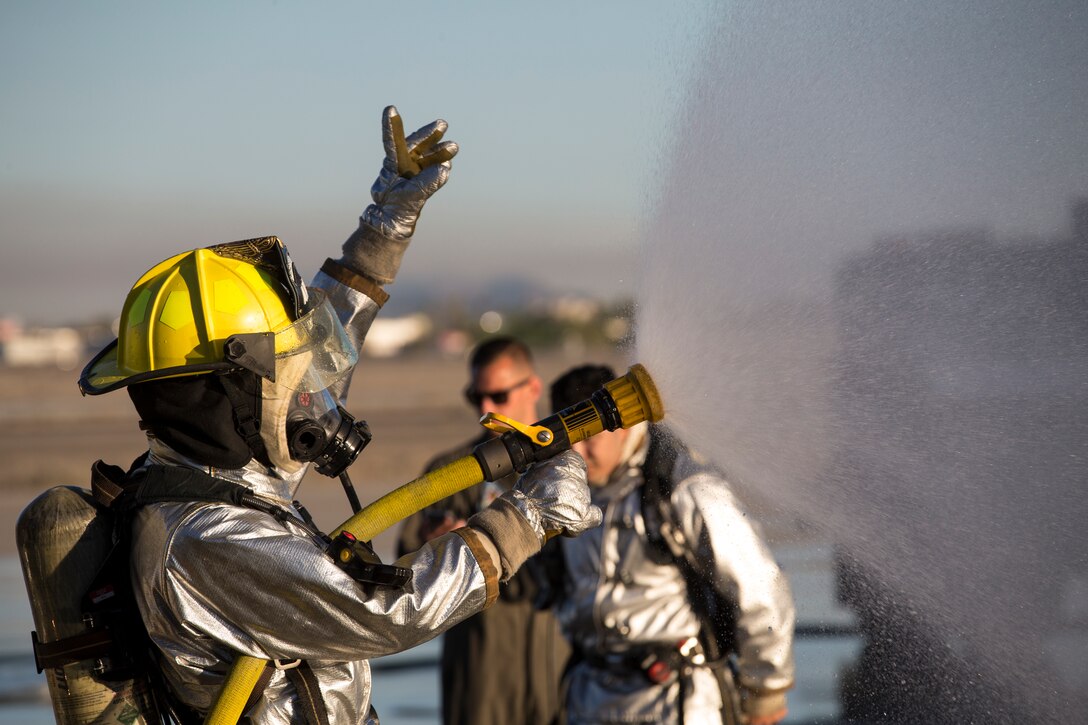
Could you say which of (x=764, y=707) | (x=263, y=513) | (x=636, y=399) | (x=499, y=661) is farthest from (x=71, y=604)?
(x=499, y=661)

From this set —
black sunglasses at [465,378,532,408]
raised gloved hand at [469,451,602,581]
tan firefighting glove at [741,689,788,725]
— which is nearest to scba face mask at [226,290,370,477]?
raised gloved hand at [469,451,602,581]

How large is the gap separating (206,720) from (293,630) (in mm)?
271

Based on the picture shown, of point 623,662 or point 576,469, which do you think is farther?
point 623,662

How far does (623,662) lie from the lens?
443 centimetres

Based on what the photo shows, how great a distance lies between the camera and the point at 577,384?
5020 millimetres

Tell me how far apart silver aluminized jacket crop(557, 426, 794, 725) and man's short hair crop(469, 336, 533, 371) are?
135cm

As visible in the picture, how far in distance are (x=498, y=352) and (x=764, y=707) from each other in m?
2.23

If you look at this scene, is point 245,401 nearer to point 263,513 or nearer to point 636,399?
point 263,513

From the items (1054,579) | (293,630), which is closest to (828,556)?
(1054,579)

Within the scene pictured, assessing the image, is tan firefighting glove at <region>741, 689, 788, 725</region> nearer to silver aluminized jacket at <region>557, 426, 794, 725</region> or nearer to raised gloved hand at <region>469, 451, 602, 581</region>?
silver aluminized jacket at <region>557, 426, 794, 725</region>

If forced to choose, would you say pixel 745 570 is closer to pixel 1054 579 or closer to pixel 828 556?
pixel 828 556

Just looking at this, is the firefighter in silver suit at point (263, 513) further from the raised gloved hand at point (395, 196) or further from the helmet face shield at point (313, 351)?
the raised gloved hand at point (395, 196)

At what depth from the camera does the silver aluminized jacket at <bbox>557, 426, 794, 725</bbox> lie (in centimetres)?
424

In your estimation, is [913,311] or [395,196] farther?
[395,196]
